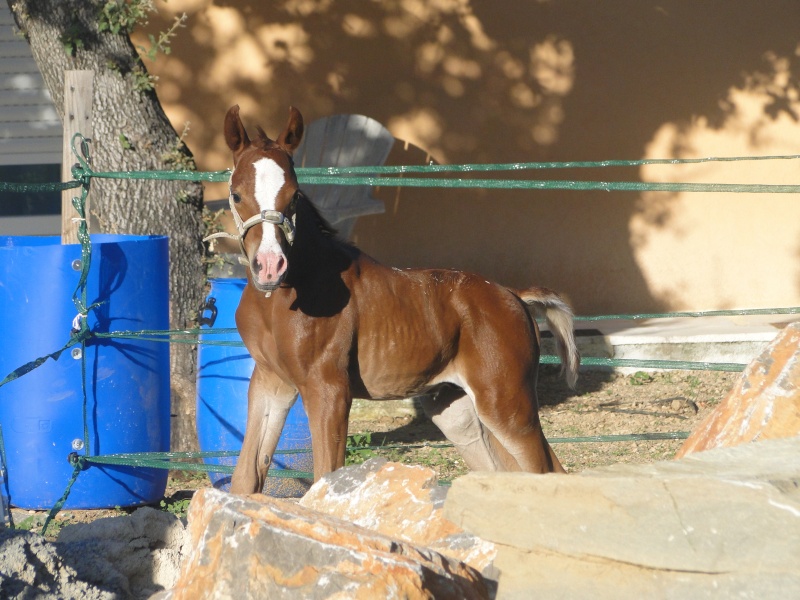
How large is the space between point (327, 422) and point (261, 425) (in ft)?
1.23

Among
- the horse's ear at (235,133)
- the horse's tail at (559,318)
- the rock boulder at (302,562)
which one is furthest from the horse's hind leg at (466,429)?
the rock boulder at (302,562)

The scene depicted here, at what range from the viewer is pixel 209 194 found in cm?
798

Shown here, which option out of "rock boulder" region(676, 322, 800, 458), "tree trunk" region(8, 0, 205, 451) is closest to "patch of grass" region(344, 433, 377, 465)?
"tree trunk" region(8, 0, 205, 451)

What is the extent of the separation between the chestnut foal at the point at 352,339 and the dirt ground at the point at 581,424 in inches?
43.0

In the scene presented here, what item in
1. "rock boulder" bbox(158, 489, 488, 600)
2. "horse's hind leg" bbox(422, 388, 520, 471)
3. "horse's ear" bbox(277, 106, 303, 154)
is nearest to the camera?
"rock boulder" bbox(158, 489, 488, 600)

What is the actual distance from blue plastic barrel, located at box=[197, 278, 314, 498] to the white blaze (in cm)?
150

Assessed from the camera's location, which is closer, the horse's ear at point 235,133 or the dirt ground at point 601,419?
the horse's ear at point 235,133

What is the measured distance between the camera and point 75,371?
15.0 ft

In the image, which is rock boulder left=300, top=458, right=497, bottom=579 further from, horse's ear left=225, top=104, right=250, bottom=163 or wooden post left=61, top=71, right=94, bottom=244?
wooden post left=61, top=71, right=94, bottom=244

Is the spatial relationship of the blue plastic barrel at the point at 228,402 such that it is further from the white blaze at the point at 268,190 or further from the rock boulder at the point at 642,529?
the rock boulder at the point at 642,529

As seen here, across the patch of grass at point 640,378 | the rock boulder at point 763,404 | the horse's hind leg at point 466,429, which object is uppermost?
the rock boulder at point 763,404

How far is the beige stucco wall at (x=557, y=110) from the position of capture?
8000 millimetres

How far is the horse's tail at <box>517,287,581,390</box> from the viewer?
4.29m

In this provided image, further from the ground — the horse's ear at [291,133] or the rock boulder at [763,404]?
the horse's ear at [291,133]
